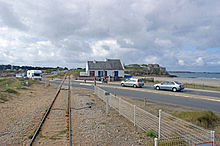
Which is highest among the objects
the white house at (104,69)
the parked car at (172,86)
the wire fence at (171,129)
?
the white house at (104,69)

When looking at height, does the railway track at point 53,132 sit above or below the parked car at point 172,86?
below

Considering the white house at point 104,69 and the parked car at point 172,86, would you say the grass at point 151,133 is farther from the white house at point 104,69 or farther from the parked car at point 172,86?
the white house at point 104,69

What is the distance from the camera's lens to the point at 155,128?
26.6 feet

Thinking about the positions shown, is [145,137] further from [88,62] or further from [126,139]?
[88,62]

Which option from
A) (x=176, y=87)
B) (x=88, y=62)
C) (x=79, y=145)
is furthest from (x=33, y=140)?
(x=88, y=62)

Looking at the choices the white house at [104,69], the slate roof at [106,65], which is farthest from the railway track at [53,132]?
the slate roof at [106,65]

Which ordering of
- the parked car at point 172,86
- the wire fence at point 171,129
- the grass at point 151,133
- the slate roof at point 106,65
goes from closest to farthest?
the wire fence at point 171,129
the grass at point 151,133
the parked car at point 172,86
the slate roof at point 106,65

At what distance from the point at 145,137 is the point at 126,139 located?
89cm

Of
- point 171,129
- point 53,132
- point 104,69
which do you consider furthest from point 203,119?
point 104,69

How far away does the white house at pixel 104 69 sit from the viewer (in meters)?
56.9

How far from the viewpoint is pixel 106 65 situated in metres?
59.3

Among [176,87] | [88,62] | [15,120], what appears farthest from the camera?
[88,62]

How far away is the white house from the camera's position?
2239 inches

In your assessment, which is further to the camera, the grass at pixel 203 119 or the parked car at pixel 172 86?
the parked car at pixel 172 86
